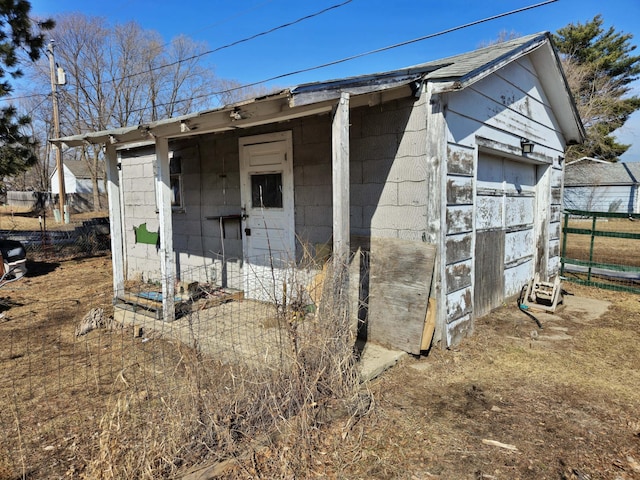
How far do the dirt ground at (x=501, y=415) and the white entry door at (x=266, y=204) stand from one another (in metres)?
2.48

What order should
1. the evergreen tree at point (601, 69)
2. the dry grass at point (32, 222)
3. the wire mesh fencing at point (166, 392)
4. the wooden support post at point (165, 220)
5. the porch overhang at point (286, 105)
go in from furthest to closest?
the evergreen tree at point (601, 69) → the dry grass at point (32, 222) → the wooden support post at point (165, 220) → the porch overhang at point (286, 105) → the wire mesh fencing at point (166, 392)

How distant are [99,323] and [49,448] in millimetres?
2823

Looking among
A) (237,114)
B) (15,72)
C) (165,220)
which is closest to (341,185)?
(237,114)

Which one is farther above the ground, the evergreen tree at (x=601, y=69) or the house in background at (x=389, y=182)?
the evergreen tree at (x=601, y=69)

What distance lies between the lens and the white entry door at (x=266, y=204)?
18.1 ft

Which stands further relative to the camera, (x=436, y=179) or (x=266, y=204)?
(x=266, y=204)

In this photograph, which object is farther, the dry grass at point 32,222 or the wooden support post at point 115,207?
the dry grass at point 32,222

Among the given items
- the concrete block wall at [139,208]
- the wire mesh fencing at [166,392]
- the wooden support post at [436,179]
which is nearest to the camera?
the wire mesh fencing at [166,392]

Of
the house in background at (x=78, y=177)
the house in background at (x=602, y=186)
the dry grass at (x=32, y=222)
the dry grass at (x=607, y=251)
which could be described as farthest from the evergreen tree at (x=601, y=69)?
the house in background at (x=78, y=177)

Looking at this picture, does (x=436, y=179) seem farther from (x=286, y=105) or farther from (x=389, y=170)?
(x=286, y=105)

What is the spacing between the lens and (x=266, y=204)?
5.84 meters

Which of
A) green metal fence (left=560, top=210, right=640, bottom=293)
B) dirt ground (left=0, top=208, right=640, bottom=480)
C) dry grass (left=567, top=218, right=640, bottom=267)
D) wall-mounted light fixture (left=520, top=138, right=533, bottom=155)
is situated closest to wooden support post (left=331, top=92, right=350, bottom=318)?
dirt ground (left=0, top=208, right=640, bottom=480)

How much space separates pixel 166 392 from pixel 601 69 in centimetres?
3039

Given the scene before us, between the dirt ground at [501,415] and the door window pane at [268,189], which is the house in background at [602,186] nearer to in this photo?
the dirt ground at [501,415]
